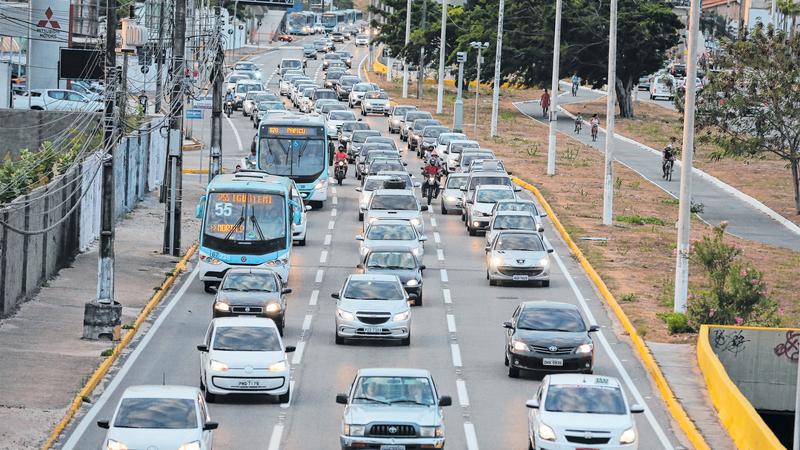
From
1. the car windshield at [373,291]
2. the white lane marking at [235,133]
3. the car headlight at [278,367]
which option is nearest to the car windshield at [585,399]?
the car headlight at [278,367]

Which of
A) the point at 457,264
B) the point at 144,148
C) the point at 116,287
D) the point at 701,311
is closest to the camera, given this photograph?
the point at 701,311

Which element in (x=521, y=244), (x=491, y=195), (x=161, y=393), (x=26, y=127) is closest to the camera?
(x=161, y=393)

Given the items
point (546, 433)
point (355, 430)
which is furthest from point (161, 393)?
point (546, 433)

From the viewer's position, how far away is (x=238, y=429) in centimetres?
2631

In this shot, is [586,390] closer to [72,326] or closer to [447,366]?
[447,366]

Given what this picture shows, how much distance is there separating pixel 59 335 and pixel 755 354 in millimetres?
16238

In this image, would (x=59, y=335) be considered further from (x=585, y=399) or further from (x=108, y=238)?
(x=585, y=399)

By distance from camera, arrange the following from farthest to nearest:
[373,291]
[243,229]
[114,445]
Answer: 1. [243,229]
2. [373,291]
3. [114,445]

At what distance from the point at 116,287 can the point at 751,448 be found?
21.6 meters

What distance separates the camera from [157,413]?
22.4m

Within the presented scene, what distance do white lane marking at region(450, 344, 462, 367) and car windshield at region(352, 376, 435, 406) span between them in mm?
8065

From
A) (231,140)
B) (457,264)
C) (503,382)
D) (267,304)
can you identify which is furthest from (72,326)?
(231,140)

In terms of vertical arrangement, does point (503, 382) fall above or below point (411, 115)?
below

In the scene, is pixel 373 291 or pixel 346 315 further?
pixel 373 291
